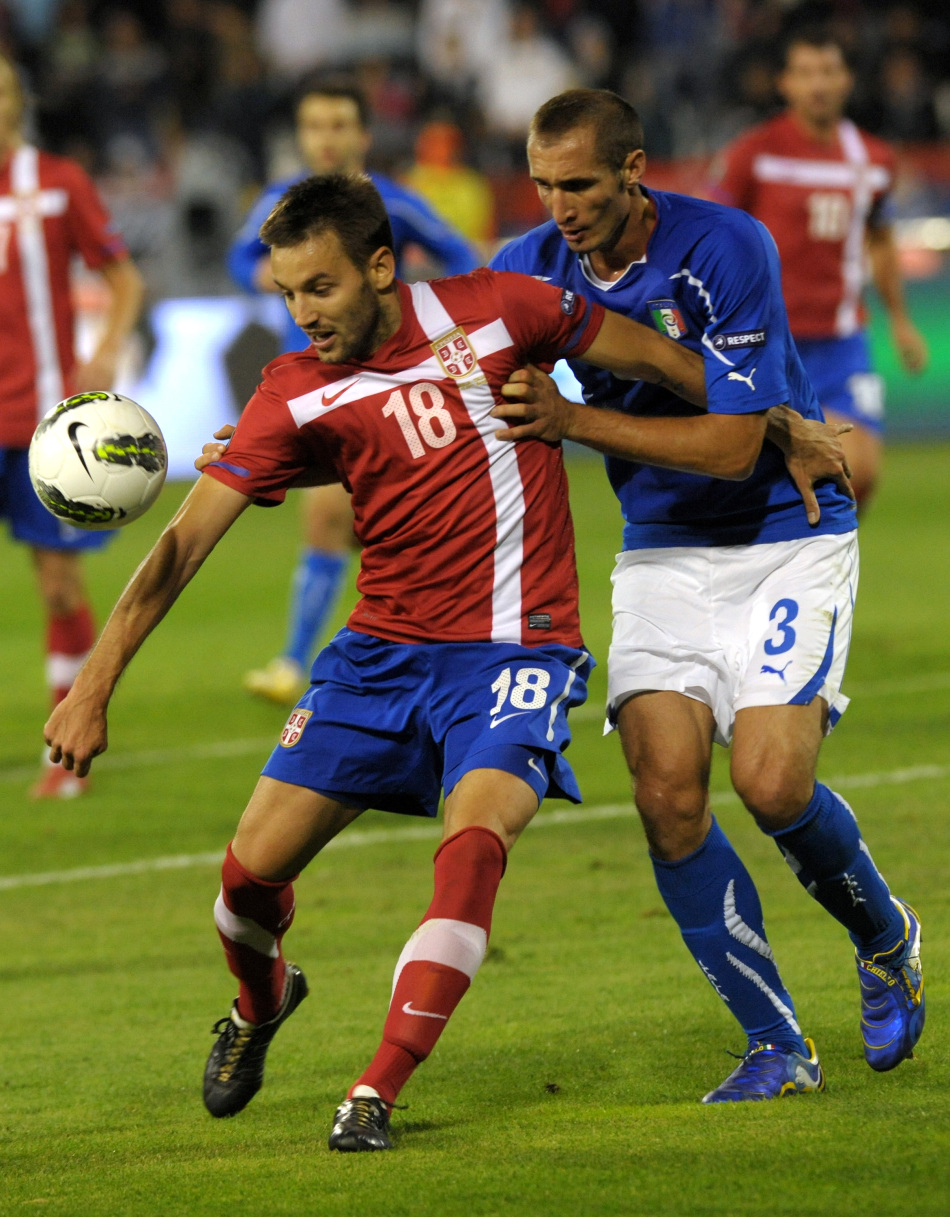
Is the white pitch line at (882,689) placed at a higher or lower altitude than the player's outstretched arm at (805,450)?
lower

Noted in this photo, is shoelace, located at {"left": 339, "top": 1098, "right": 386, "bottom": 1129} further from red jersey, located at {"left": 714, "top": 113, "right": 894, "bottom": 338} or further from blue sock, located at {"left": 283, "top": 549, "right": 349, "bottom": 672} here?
red jersey, located at {"left": 714, "top": 113, "right": 894, "bottom": 338}

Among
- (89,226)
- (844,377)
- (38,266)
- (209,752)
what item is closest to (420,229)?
(89,226)

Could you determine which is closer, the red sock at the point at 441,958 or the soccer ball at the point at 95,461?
the red sock at the point at 441,958

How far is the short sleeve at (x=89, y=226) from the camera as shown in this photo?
25.1 feet

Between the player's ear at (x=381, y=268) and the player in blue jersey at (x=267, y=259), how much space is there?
164 inches

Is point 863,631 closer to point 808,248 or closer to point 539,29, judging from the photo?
point 808,248

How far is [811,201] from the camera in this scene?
9.16 metres

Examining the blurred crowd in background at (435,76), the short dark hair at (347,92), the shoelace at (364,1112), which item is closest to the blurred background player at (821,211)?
the short dark hair at (347,92)

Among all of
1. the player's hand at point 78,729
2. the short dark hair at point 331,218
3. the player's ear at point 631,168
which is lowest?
the player's hand at point 78,729

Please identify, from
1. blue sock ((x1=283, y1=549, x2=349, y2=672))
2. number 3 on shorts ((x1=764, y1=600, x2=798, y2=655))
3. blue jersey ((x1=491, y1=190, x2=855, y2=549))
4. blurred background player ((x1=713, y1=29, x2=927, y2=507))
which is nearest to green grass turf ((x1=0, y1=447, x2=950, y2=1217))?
blue sock ((x1=283, y1=549, x2=349, y2=672))

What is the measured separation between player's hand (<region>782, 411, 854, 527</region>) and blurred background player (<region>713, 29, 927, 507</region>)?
15.7ft

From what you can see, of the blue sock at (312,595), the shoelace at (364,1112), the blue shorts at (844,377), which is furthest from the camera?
the blue shorts at (844,377)

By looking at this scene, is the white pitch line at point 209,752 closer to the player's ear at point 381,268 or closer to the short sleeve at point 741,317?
the short sleeve at point 741,317

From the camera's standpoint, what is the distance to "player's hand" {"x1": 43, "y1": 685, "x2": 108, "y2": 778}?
376 centimetres
